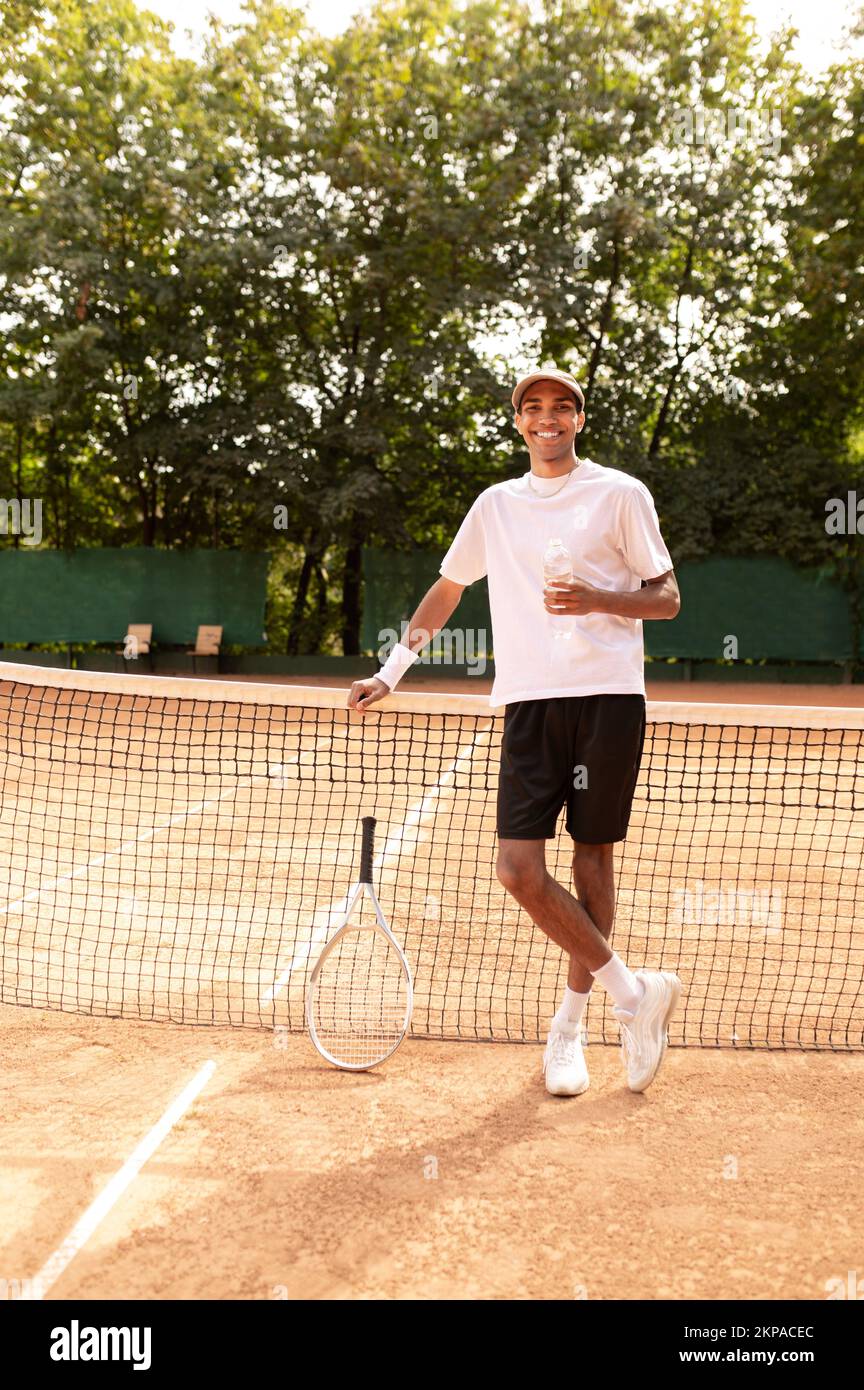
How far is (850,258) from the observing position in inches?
778

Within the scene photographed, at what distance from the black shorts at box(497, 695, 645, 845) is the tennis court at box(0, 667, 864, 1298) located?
0.70m

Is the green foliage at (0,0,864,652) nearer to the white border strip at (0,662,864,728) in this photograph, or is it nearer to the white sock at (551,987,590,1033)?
the white border strip at (0,662,864,728)

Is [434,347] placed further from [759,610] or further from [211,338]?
[759,610]

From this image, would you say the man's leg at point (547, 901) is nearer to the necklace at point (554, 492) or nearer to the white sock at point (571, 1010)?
the white sock at point (571, 1010)

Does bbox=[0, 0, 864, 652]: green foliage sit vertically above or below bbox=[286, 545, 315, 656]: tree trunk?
above

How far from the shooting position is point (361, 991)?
4.30 metres

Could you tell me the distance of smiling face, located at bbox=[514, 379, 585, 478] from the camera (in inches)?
136

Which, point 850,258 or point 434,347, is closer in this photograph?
point 850,258

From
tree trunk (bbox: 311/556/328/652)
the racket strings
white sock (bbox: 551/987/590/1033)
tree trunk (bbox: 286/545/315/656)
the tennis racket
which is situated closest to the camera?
white sock (bbox: 551/987/590/1033)

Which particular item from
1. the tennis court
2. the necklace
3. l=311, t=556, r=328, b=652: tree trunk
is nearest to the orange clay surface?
the tennis court

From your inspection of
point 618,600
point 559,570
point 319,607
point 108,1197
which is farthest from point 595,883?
point 319,607

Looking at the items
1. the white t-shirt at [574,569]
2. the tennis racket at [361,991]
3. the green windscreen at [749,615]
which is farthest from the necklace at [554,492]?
the green windscreen at [749,615]
